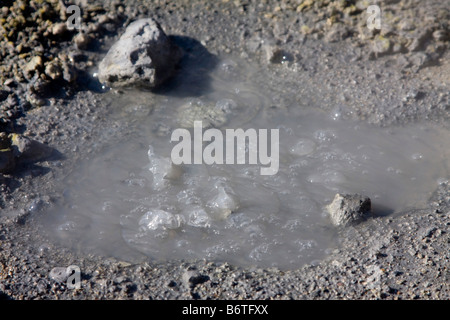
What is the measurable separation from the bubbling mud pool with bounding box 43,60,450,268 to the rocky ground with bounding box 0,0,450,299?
0.12 metres

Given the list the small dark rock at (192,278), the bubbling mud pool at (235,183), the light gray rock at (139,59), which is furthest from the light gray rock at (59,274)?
Result: the light gray rock at (139,59)

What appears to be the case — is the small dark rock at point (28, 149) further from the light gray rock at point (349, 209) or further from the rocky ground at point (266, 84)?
the light gray rock at point (349, 209)

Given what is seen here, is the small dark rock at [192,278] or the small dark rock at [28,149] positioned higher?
A: the small dark rock at [28,149]

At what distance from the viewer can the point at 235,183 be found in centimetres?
350

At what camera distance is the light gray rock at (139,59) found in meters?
4.05

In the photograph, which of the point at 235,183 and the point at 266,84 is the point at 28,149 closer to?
the point at 235,183

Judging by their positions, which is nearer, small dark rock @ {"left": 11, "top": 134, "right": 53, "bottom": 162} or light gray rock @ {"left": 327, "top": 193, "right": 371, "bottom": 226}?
light gray rock @ {"left": 327, "top": 193, "right": 371, "bottom": 226}

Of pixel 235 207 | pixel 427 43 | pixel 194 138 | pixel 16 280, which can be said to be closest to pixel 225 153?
pixel 194 138

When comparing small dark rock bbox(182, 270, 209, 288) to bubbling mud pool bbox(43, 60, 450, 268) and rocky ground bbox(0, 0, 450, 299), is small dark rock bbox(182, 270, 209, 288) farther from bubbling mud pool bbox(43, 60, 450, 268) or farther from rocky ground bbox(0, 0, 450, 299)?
bubbling mud pool bbox(43, 60, 450, 268)

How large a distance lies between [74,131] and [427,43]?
2.82 m

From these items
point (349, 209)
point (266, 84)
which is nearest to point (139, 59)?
point (266, 84)

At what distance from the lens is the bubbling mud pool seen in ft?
10.3

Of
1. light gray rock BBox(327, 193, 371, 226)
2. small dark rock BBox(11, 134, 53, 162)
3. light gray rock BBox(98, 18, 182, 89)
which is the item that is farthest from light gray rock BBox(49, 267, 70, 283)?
light gray rock BBox(98, 18, 182, 89)

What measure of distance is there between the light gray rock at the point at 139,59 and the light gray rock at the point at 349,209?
1.74 meters
